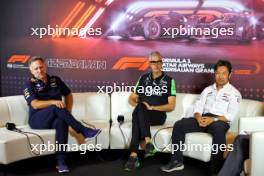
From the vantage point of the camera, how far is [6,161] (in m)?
3.72

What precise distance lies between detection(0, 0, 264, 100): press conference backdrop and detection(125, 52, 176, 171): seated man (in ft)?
1.97

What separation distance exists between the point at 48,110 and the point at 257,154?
213 centimetres

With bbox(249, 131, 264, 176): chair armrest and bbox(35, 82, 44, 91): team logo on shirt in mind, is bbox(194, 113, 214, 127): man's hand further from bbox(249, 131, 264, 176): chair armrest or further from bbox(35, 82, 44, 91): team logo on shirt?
bbox(35, 82, 44, 91): team logo on shirt

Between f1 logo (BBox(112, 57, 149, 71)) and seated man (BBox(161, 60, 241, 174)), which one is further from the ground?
f1 logo (BBox(112, 57, 149, 71))

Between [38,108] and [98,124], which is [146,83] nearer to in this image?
[98,124]

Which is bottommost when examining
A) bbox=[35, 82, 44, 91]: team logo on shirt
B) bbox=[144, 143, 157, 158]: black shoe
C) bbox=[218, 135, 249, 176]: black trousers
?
bbox=[144, 143, 157, 158]: black shoe

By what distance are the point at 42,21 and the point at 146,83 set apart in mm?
1922

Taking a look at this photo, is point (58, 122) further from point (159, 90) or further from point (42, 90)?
point (159, 90)

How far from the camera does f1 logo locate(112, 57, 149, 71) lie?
17.0 ft

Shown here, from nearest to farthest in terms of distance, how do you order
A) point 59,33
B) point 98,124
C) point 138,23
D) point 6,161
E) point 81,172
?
point 6,161 → point 81,172 → point 98,124 → point 138,23 → point 59,33

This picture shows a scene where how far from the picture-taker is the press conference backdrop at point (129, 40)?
4.73 meters

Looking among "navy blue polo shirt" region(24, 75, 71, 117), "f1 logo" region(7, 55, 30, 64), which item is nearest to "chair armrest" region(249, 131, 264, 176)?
"navy blue polo shirt" region(24, 75, 71, 117)

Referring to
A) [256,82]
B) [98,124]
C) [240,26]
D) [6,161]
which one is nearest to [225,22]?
[240,26]

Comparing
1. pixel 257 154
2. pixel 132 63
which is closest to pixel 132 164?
pixel 257 154
